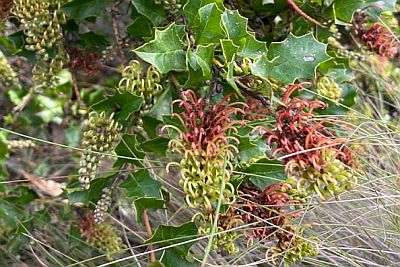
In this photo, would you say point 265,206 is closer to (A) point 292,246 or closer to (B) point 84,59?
(A) point 292,246

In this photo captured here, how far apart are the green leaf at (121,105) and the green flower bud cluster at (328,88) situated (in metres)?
0.42

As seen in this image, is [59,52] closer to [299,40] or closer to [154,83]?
[154,83]

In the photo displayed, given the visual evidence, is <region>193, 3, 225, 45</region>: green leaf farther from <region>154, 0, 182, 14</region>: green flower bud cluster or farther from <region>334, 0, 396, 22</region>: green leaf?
<region>334, 0, 396, 22</region>: green leaf

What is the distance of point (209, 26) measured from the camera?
2.58 feet

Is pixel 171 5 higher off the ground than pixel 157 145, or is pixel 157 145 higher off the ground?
pixel 171 5

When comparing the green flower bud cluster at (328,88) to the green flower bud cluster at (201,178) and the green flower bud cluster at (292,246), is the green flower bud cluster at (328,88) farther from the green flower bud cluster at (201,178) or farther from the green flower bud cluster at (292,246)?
the green flower bud cluster at (201,178)

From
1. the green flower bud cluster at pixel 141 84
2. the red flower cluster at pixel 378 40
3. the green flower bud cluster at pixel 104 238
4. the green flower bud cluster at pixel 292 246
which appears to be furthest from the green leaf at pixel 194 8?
the green flower bud cluster at pixel 104 238

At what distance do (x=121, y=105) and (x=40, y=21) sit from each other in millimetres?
245

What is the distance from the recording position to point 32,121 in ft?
5.84

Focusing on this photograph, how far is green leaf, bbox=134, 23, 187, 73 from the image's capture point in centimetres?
→ 75

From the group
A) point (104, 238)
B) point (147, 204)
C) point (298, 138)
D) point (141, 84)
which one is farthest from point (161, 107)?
point (104, 238)

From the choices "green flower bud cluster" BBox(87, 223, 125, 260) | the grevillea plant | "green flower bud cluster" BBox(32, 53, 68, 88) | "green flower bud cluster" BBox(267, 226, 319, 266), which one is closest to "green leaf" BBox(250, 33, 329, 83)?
the grevillea plant

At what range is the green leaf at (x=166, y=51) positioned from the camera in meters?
0.75

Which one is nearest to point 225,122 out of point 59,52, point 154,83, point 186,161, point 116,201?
point 186,161
